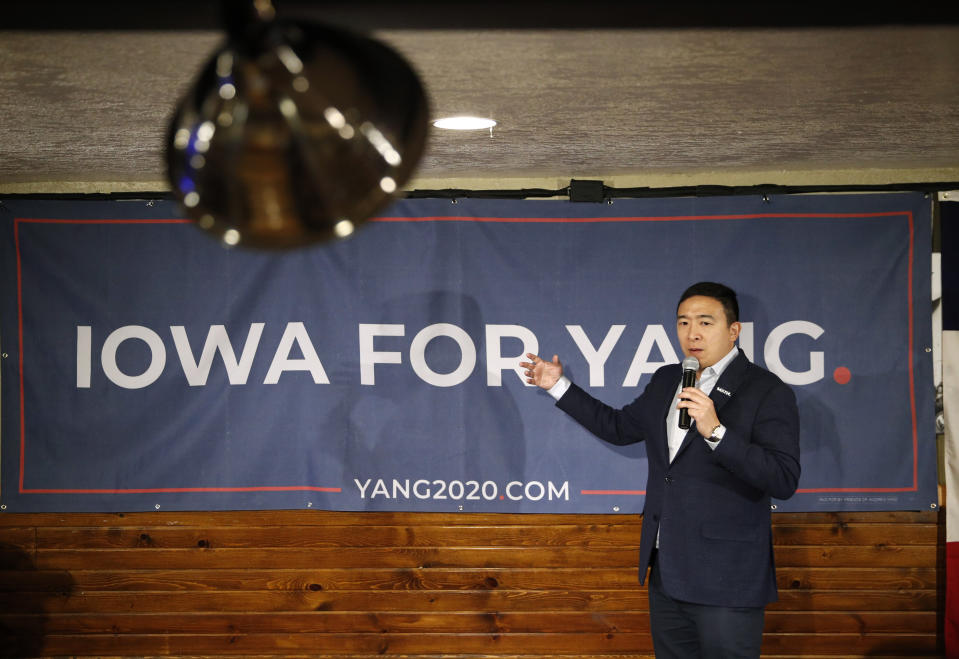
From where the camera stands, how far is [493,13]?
199 centimetres

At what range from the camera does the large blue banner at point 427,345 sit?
423 centimetres

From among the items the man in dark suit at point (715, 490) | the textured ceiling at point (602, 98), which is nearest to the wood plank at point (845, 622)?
the man in dark suit at point (715, 490)

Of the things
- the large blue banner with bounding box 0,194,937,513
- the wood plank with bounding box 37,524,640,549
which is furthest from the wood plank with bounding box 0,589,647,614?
the large blue banner with bounding box 0,194,937,513

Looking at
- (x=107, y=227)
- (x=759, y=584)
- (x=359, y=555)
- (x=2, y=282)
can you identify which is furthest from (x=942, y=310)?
(x=2, y=282)

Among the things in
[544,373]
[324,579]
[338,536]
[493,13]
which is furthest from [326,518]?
[493,13]

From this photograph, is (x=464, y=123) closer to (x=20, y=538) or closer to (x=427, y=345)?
(x=427, y=345)

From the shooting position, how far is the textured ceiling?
245 centimetres

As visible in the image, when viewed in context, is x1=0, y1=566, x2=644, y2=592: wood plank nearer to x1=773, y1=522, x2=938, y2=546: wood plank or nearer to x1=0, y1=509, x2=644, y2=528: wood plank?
x1=0, y1=509, x2=644, y2=528: wood plank

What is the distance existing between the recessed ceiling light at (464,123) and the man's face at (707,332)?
3.15ft

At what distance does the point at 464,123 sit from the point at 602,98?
0.56m

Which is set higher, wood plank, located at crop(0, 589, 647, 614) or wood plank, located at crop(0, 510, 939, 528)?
wood plank, located at crop(0, 510, 939, 528)

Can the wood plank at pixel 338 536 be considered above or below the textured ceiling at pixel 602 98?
below

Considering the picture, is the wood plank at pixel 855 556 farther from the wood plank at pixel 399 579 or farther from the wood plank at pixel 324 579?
the wood plank at pixel 324 579

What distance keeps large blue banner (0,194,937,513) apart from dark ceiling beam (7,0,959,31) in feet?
7.55
